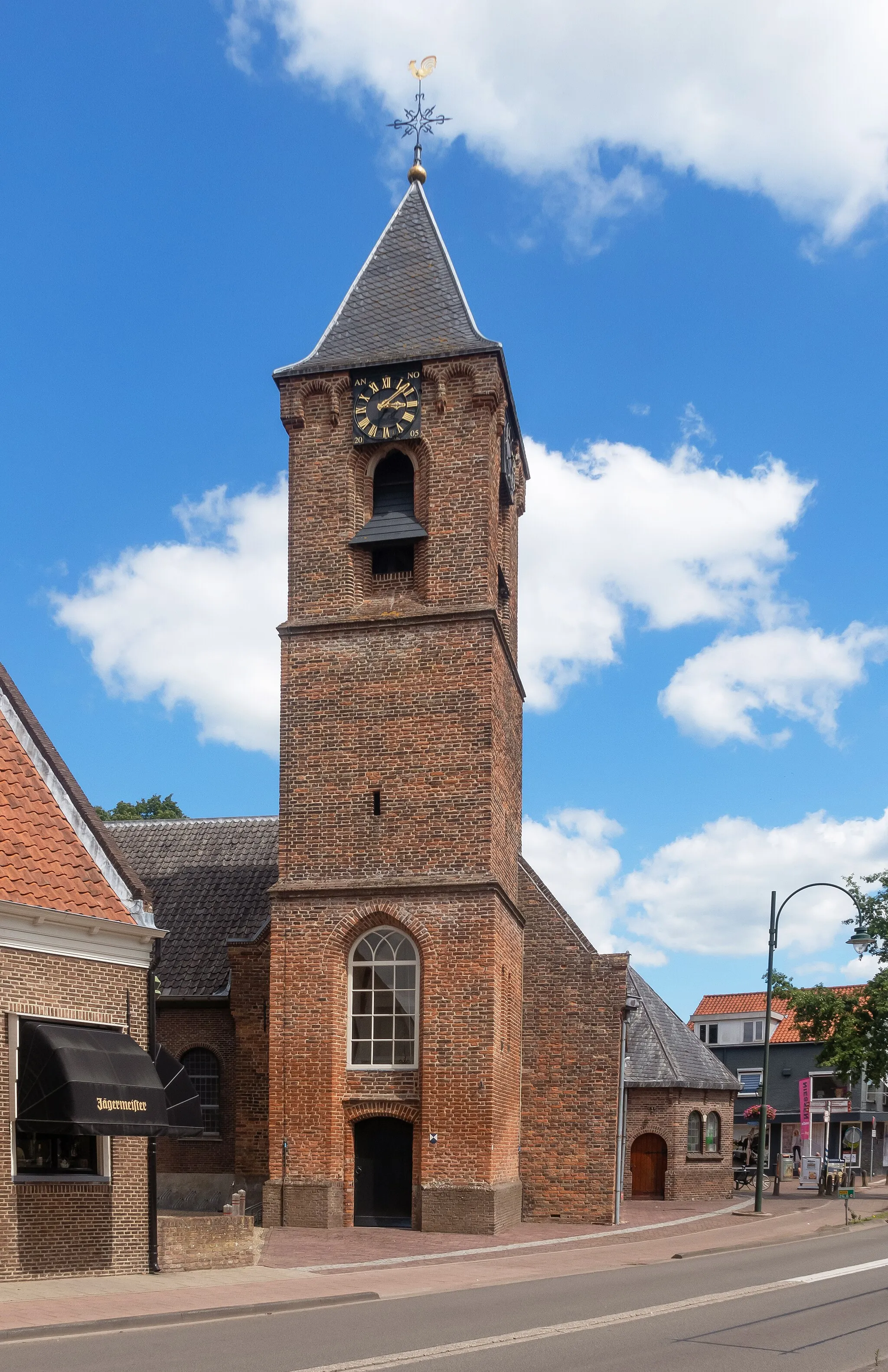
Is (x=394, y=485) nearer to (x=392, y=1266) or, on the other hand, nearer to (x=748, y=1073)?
(x=392, y=1266)

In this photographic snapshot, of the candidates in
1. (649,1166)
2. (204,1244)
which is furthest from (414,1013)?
(649,1166)

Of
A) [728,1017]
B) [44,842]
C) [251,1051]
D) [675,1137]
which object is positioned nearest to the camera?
[44,842]

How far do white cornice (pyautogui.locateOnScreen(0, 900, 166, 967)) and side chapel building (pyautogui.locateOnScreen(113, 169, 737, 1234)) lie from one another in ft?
28.3

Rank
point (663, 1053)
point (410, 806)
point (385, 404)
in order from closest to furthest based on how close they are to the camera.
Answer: point (410, 806)
point (385, 404)
point (663, 1053)

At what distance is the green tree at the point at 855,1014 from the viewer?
135 feet

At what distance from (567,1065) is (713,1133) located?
42.8 feet

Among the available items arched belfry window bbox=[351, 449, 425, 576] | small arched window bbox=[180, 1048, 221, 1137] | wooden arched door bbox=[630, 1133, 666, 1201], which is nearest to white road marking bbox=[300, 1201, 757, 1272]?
wooden arched door bbox=[630, 1133, 666, 1201]

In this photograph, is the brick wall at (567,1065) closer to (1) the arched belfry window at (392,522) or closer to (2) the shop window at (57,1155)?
(1) the arched belfry window at (392,522)

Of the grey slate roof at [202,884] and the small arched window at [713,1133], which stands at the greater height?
the grey slate roof at [202,884]

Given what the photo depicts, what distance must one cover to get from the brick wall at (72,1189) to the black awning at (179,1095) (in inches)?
32.5

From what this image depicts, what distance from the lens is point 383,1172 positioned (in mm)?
27156

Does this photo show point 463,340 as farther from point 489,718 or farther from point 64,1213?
point 64,1213

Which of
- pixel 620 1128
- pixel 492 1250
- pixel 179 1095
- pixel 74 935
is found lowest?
pixel 492 1250

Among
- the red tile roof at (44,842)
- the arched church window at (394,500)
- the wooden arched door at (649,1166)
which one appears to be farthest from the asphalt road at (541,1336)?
the wooden arched door at (649,1166)
